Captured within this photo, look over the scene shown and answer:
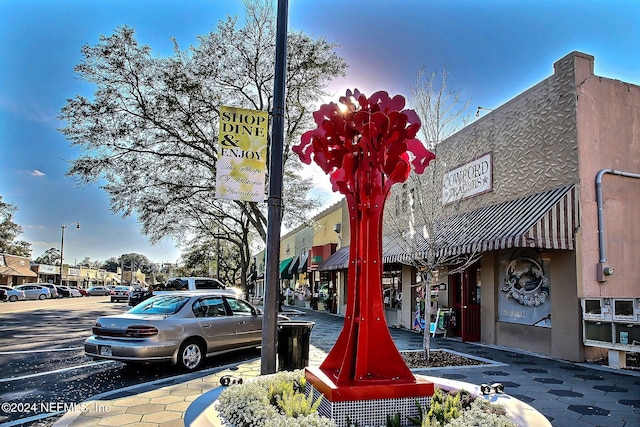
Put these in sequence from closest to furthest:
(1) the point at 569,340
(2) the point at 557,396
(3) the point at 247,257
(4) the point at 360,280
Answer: (4) the point at 360,280 → (2) the point at 557,396 → (1) the point at 569,340 → (3) the point at 247,257

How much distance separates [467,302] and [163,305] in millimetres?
8730

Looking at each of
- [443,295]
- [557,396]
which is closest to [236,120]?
[557,396]

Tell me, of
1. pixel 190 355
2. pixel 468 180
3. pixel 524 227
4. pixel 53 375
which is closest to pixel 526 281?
pixel 524 227

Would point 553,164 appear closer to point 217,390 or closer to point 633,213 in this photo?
point 633,213

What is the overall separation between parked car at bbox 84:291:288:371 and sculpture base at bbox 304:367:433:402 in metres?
4.87

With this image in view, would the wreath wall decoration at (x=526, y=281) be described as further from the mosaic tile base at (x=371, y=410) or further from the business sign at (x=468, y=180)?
the mosaic tile base at (x=371, y=410)

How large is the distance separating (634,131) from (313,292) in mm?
23588

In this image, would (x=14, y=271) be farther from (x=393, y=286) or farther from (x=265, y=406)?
(x=265, y=406)

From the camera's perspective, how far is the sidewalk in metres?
5.61

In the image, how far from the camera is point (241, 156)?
5.86 meters

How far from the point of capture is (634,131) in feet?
35.9

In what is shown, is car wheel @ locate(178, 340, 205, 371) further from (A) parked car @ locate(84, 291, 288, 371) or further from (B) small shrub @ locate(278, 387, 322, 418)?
(B) small shrub @ locate(278, 387, 322, 418)

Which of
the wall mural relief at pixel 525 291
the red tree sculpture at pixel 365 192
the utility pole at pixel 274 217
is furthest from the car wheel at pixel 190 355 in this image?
the wall mural relief at pixel 525 291

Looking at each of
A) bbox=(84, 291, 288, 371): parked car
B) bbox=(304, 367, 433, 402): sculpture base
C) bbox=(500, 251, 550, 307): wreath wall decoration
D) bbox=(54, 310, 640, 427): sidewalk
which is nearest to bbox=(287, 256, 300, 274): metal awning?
bbox=(500, 251, 550, 307): wreath wall decoration
